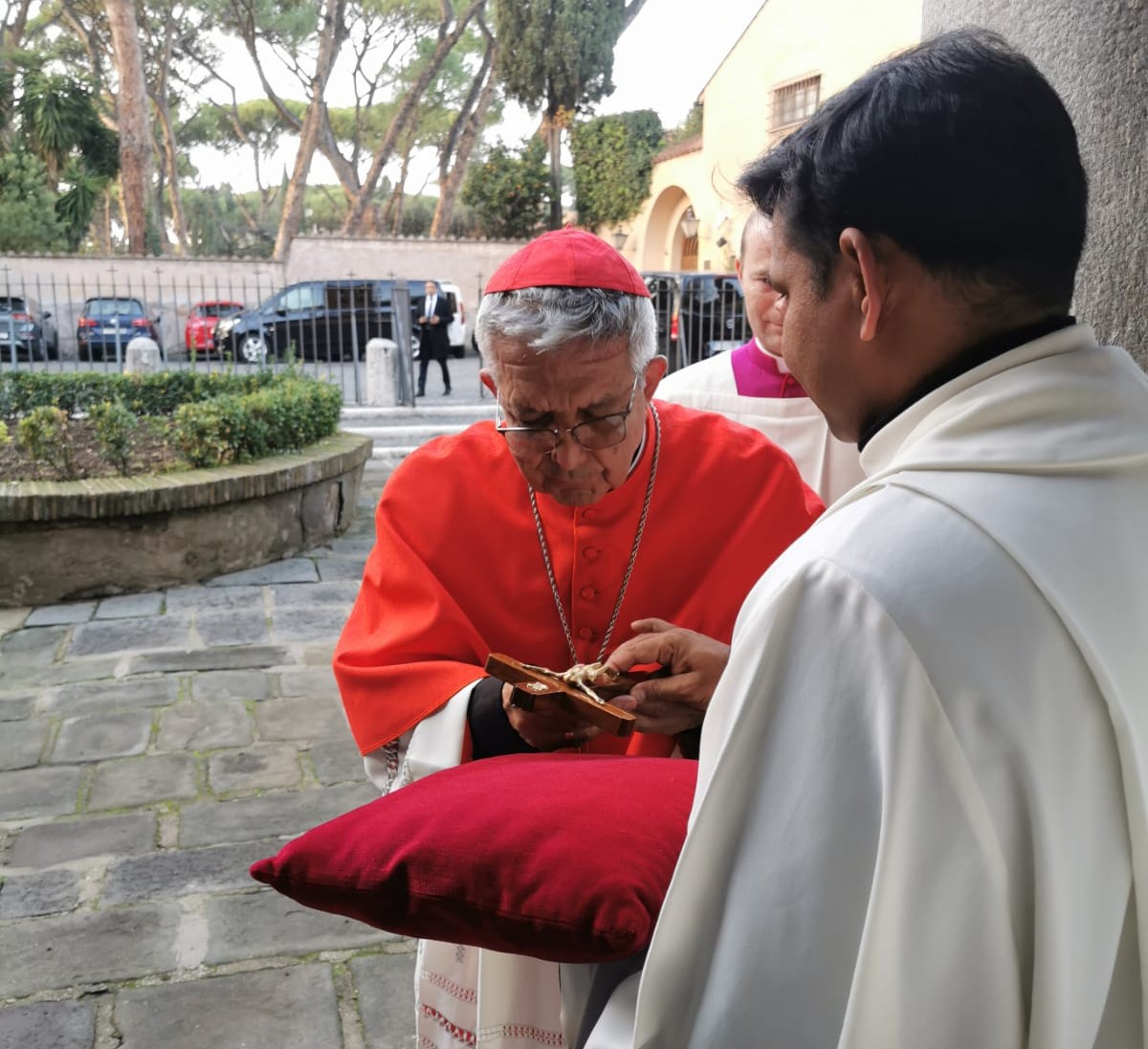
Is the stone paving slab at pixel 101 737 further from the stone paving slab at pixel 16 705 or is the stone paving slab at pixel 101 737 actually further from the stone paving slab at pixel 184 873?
the stone paving slab at pixel 184 873

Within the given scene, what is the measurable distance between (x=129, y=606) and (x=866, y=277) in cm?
554

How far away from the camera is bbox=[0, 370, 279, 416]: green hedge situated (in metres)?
8.65

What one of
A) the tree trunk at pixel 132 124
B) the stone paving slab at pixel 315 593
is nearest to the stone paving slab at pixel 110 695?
the stone paving slab at pixel 315 593

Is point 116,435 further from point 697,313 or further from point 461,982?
point 697,313

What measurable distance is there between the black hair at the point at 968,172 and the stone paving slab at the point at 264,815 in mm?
2878

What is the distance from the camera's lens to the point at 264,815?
366 cm

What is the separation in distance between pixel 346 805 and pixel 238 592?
2.74m

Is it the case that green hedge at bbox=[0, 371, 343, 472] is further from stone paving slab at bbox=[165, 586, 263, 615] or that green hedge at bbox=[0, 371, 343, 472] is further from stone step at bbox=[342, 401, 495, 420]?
stone step at bbox=[342, 401, 495, 420]

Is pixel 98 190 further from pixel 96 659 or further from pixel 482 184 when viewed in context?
pixel 96 659

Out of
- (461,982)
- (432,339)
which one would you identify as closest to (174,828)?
(461,982)

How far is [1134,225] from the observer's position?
1.94m

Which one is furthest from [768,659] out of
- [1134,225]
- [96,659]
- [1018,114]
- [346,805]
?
[96,659]

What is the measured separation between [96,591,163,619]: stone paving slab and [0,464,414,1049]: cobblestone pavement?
2cm

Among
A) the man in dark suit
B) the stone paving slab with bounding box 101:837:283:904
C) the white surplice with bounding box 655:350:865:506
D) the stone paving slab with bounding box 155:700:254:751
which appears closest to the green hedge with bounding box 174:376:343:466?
the stone paving slab with bounding box 155:700:254:751
